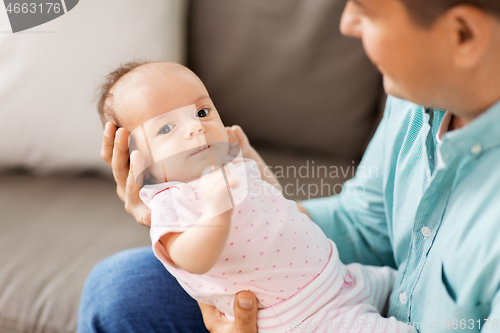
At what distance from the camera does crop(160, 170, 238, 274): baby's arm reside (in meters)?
0.41

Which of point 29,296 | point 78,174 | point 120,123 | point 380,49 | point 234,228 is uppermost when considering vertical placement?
Result: point 380,49

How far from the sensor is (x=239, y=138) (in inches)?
25.7

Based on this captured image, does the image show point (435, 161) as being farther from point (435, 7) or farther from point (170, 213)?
point (170, 213)

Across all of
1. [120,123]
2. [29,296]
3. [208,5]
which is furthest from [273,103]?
[29,296]

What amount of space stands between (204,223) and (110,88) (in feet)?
0.82

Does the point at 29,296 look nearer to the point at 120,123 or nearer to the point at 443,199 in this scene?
the point at 120,123

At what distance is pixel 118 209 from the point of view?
89 centimetres

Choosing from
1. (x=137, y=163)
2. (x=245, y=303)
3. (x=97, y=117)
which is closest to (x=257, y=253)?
(x=245, y=303)

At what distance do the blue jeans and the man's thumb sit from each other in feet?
0.52

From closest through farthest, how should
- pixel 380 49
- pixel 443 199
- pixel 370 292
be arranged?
pixel 380 49, pixel 443 199, pixel 370 292

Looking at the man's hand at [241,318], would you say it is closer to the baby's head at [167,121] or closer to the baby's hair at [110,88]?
the baby's head at [167,121]

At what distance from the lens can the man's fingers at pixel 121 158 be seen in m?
0.52

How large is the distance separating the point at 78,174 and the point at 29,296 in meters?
0.28

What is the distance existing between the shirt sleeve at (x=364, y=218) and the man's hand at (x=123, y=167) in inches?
12.4
